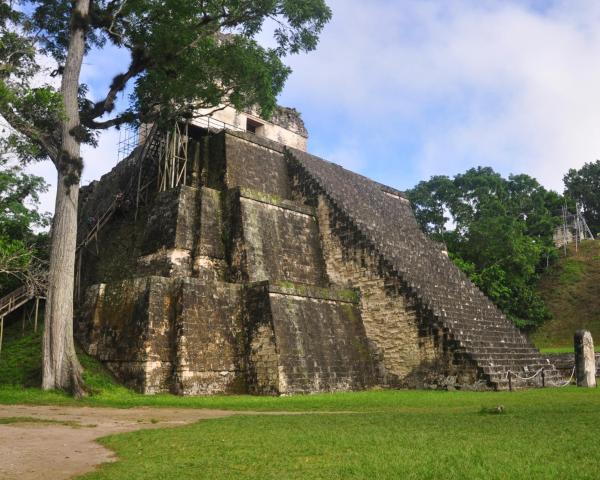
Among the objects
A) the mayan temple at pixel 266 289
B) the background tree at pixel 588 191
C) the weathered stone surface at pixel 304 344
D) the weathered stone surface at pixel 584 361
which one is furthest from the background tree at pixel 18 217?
the background tree at pixel 588 191

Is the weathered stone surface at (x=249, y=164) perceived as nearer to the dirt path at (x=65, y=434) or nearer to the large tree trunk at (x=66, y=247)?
the large tree trunk at (x=66, y=247)

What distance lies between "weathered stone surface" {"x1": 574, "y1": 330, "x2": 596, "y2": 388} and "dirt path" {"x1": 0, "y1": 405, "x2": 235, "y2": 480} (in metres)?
7.94

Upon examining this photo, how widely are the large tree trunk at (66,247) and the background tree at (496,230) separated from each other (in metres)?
18.9

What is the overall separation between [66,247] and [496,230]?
68.7 ft

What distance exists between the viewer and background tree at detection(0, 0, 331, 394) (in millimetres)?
10195

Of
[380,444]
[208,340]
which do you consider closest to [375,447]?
[380,444]

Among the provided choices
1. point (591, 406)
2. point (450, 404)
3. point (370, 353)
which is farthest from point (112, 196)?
point (591, 406)

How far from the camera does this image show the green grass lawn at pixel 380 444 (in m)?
3.76

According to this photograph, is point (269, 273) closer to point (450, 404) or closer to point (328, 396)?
point (328, 396)

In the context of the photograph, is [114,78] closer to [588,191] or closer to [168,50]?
[168,50]

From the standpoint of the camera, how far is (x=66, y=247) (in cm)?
1052

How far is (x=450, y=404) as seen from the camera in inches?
336

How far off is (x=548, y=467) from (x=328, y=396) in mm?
6829

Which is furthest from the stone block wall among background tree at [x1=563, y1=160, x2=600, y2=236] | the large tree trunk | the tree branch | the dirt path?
→ background tree at [x1=563, y1=160, x2=600, y2=236]
